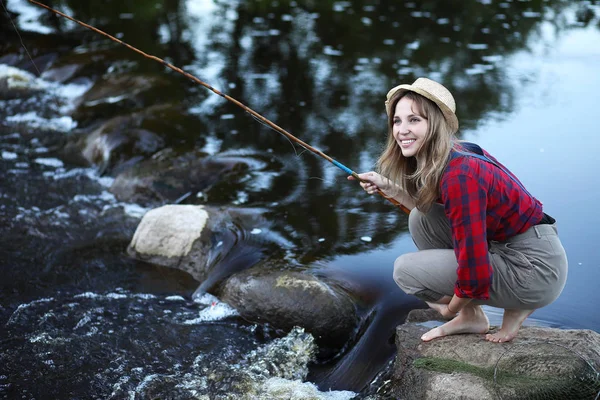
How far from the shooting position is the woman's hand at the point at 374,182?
129 inches

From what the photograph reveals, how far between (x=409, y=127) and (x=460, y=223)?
47 centimetres

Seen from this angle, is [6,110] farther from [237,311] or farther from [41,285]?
[237,311]

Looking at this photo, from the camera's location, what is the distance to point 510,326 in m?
3.25

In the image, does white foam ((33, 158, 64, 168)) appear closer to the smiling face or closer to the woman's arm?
the woman's arm

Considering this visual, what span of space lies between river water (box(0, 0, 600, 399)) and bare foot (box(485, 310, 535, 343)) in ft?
1.98

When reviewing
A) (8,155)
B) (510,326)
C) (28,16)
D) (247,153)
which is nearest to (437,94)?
(510,326)

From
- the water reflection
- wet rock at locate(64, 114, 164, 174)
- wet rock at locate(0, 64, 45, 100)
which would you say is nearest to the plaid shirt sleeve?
the water reflection

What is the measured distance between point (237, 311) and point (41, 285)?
144 centimetres

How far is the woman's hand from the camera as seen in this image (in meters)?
3.28

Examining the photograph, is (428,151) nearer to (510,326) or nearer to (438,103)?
(438,103)

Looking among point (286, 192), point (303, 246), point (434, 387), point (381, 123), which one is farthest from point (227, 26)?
point (434, 387)

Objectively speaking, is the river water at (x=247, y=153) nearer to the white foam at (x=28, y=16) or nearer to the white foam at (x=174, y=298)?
the white foam at (x=174, y=298)

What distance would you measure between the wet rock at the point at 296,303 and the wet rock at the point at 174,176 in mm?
1851

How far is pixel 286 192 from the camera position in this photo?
5.82m
